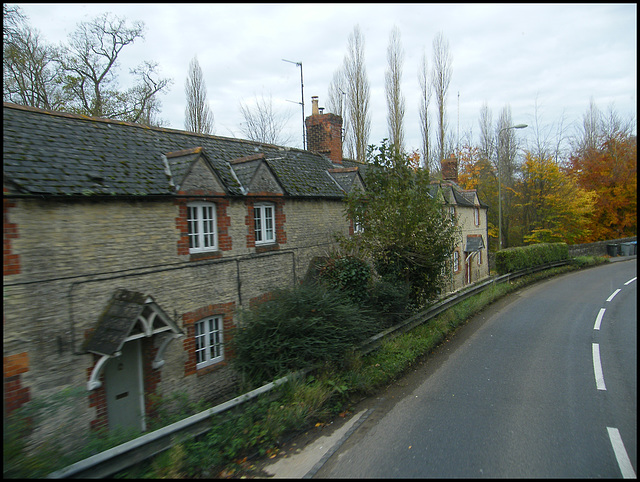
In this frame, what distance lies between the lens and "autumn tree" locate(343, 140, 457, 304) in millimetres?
12250

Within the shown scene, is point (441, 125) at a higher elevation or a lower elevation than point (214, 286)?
higher

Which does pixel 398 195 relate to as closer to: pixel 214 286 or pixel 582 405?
pixel 214 286

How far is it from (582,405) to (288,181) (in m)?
9.92

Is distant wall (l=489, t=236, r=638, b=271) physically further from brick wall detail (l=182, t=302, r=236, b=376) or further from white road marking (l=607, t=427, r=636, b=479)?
brick wall detail (l=182, t=302, r=236, b=376)

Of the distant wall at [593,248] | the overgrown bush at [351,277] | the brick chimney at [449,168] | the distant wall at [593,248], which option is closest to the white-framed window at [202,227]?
the overgrown bush at [351,277]

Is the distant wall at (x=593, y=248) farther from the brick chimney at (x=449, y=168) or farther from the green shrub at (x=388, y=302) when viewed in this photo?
the green shrub at (x=388, y=302)

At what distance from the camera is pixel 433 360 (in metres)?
10.4

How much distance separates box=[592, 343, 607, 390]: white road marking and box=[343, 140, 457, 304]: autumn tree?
4.66 metres

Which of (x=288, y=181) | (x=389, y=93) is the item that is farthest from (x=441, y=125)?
(x=288, y=181)

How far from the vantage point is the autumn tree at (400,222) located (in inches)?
482

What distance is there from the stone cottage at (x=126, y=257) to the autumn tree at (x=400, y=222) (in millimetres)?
2543

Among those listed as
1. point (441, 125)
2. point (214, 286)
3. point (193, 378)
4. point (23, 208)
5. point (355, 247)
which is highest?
point (441, 125)

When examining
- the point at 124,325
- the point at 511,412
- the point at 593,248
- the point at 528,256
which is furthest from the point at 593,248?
the point at 124,325

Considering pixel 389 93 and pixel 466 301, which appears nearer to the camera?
pixel 466 301
